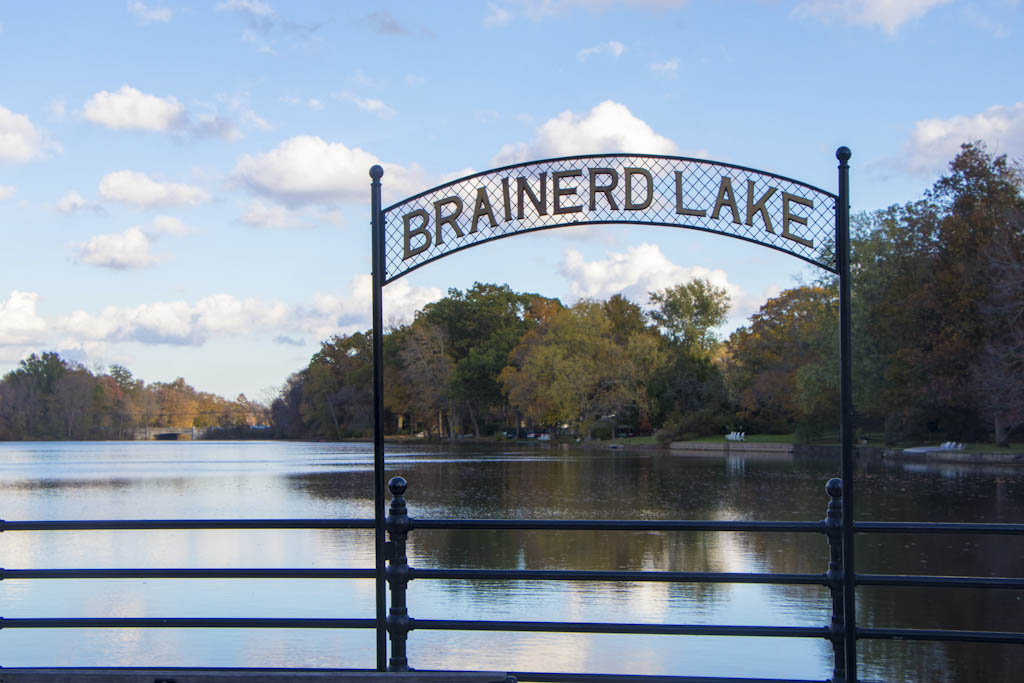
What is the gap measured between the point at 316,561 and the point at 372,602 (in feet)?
9.86

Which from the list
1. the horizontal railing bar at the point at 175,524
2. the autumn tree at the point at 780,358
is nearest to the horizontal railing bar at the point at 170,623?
the horizontal railing bar at the point at 175,524

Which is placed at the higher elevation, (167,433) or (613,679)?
(613,679)

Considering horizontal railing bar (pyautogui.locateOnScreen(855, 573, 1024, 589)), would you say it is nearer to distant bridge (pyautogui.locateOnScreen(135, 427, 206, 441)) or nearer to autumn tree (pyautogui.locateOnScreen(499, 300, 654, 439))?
autumn tree (pyautogui.locateOnScreen(499, 300, 654, 439))

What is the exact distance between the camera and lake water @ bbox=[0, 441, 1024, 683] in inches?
350

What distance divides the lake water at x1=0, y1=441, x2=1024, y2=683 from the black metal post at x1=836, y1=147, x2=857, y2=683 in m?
3.08

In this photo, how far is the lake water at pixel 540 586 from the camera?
8898mm

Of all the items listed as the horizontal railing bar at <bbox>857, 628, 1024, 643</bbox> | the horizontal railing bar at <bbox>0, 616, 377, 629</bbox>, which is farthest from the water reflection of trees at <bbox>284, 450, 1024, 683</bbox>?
the horizontal railing bar at <bbox>0, 616, 377, 629</bbox>

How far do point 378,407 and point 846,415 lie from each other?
94.8 inches

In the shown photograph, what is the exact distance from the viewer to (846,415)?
17.7 feet

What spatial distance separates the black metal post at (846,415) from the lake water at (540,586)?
3.08m

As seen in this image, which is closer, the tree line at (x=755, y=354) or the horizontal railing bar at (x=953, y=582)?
the horizontal railing bar at (x=953, y=582)

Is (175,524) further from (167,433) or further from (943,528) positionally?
(167,433)

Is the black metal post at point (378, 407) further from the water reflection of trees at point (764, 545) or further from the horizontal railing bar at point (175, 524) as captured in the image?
the water reflection of trees at point (764, 545)

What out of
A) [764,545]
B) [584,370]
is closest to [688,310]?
[584,370]
